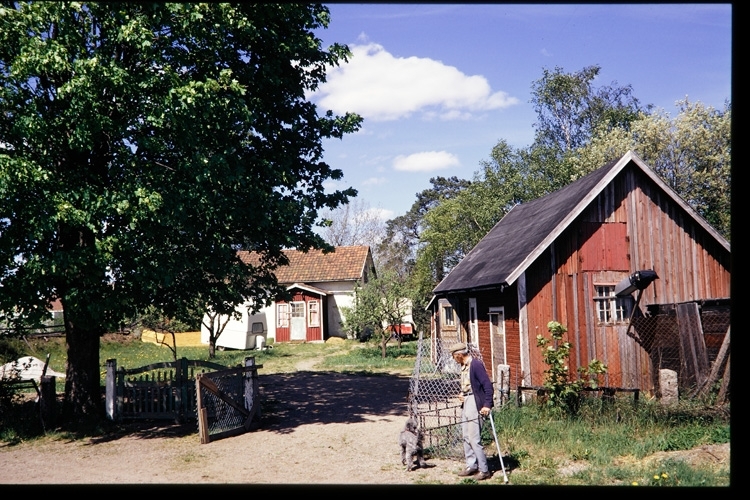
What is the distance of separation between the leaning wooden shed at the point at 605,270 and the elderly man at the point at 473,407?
6.22 meters

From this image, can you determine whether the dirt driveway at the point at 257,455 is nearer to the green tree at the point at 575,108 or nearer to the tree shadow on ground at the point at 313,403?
the tree shadow on ground at the point at 313,403

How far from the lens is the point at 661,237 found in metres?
16.4

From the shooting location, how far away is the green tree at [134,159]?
34.6ft

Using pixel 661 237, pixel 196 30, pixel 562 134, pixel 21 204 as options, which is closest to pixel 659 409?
pixel 661 237

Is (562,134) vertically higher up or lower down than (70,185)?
higher up

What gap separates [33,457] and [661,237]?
15.7 metres

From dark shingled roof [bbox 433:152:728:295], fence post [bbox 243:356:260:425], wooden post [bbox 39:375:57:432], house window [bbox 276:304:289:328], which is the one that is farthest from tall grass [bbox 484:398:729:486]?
house window [bbox 276:304:289:328]

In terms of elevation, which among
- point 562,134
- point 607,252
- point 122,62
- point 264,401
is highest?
point 562,134

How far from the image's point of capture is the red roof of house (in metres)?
41.1

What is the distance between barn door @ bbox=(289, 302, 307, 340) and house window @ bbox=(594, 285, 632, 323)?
25500 millimetres

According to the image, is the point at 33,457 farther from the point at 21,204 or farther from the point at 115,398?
the point at 21,204

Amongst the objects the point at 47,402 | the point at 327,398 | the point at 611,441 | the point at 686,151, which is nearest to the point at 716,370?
the point at 611,441

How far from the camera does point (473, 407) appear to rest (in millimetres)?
8898

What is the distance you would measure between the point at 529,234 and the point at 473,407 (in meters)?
9.37
